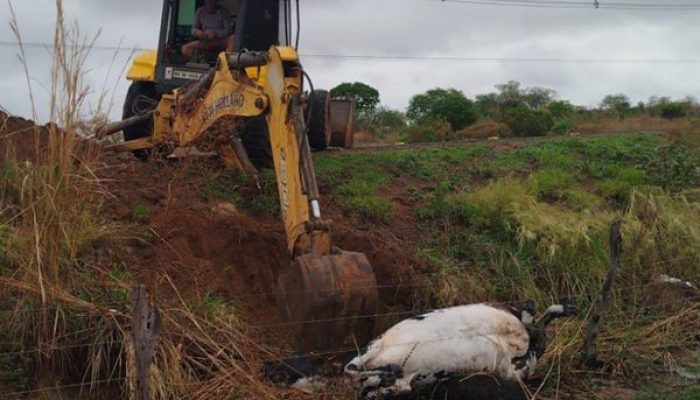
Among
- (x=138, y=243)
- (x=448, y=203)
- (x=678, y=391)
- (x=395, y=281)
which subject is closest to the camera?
(x=678, y=391)

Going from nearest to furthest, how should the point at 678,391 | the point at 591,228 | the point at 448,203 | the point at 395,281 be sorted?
the point at 678,391, the point at 395,281, the point at 591,228, the point at 448,203

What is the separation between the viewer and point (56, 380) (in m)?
5.24

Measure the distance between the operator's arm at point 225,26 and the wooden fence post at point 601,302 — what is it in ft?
17.1

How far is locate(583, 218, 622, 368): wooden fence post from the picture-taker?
6176 millimetres

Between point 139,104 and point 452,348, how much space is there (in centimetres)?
679

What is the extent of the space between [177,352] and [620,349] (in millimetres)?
3660

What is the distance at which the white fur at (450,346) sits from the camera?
16.7 ft

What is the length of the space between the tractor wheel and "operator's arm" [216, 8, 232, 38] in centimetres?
148

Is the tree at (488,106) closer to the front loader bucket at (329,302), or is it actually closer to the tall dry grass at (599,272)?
the tall dry grass at (599,272)

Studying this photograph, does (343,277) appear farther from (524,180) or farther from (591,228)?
(524,180)

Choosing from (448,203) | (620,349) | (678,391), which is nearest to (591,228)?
(448,203)

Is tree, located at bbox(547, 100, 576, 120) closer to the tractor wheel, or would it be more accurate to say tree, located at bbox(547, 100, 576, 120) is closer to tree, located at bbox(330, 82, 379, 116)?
tree, located at bbox(330, 82, 379, 116)

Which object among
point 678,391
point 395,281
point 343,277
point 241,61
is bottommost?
point 678,391

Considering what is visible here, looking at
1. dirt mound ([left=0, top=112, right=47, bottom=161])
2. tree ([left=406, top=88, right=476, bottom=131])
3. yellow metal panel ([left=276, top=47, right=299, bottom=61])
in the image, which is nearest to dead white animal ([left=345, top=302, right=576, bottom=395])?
yellow metal panel ([left=276, top=47, right=299, bottom=61])
